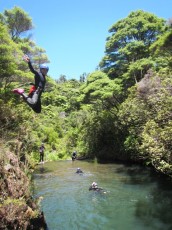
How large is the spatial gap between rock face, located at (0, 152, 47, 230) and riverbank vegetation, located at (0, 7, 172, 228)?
11.5 feet

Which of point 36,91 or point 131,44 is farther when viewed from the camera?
point 131,44

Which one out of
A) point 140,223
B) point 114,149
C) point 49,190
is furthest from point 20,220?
point 114,149

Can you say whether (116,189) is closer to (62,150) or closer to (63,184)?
(63,184)

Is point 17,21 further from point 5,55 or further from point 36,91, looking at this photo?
point 36,91

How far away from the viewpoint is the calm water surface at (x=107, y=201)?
12.3 metres

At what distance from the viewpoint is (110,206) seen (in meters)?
14.6

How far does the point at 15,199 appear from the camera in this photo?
9039mm

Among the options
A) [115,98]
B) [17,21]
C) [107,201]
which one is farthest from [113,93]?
[107,201]

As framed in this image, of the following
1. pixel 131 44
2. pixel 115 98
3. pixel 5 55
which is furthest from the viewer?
pixel 115 98

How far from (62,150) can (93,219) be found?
23.1 m

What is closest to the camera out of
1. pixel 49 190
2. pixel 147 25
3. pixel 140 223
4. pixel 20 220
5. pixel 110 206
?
pixel 20 220

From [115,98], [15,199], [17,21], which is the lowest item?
[15,199]

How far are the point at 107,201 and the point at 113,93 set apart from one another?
14752 millimetres

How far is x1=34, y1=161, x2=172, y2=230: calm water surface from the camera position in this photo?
484 inches
